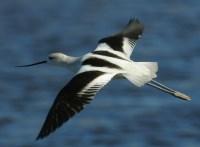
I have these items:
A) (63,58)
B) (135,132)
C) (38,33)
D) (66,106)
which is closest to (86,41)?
(38,33)

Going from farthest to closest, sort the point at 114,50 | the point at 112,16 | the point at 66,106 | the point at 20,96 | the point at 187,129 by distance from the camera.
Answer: the point at 112,16, the point at 20,96, the point at 187,129, the point at 114,50, the point at 66,106

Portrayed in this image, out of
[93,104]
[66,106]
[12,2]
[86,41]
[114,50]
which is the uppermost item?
[12,2]

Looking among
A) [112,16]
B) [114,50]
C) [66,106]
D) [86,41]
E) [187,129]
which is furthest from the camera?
[112,16]

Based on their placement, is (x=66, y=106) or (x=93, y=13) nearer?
(x=66, y=106)

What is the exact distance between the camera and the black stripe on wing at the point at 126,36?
384 inches

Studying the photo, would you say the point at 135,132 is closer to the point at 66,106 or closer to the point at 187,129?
the point at 187,129

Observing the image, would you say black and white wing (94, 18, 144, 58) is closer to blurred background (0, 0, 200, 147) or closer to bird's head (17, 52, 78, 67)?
bird's head (17, 52, 78, 67)

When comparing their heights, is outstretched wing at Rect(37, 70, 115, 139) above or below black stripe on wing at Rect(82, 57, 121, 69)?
below

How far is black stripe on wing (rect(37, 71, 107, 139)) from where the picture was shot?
827cm

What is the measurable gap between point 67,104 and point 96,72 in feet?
1.78

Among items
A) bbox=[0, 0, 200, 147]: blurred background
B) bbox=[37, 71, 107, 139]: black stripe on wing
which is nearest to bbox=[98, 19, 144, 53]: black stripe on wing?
bbox=[37, 71, 107, 139]: black stripe on wing

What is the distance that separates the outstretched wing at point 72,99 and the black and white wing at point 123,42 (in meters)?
0.73

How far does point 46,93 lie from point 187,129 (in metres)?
1.62

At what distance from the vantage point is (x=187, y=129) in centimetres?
1248
